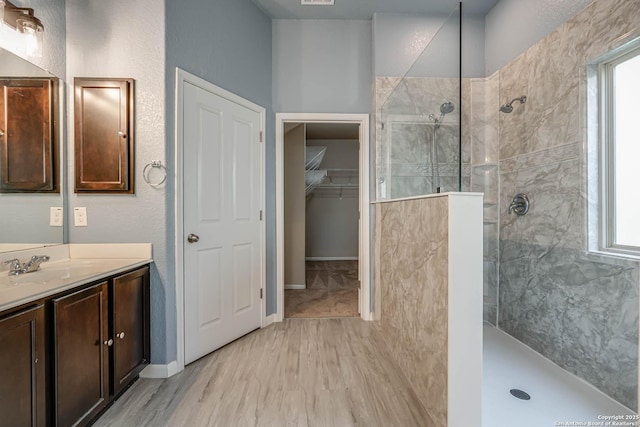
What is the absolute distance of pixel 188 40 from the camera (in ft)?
6.60

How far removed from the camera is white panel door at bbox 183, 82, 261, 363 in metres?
2.04

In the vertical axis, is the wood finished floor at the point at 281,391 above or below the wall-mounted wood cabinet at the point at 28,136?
below

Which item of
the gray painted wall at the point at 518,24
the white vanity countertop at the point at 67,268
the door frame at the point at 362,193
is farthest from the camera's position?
the door frame at the point at 362,193

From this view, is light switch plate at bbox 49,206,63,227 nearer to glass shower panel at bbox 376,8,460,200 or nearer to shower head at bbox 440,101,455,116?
glass shower panel at bbox 376,8,460,200

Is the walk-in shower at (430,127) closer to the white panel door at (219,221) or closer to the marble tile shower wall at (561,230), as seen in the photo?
the marble tile shower wall at (561,230)

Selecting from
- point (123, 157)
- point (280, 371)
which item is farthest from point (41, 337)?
point (280, 371)

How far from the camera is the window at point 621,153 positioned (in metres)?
1.55

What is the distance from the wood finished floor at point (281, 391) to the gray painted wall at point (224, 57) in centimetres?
32

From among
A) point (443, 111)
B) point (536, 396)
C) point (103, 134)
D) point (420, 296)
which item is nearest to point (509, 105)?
point (443, 111)

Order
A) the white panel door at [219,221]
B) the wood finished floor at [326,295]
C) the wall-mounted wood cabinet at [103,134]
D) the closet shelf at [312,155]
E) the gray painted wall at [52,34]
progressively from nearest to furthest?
the gray painted wall at [52,34] < the wall-mounted wood cabinet at [103,134] < the white panel door at [219,221] < the wood finished floor at [326,295] < the closet shelf at [312,155]

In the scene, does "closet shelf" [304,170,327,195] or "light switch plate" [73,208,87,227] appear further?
"closet shelf" [304,170,327,195]

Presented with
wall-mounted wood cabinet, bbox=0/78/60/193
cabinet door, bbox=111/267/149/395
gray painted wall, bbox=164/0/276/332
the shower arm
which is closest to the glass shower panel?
the shower arm

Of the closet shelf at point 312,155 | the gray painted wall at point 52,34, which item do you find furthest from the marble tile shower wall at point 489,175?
the gray painted wall at point 52,34

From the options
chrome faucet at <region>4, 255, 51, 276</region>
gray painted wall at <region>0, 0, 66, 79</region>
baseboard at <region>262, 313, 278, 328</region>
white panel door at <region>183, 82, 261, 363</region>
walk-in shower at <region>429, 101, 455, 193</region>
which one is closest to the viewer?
chrome faucet at <region>4, 255, 51, 276</region>
